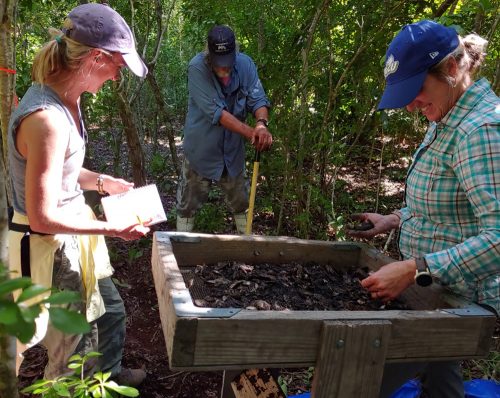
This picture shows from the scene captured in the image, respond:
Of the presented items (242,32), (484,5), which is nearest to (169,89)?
(242,32)

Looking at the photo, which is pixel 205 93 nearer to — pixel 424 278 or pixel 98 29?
pixel 98 29

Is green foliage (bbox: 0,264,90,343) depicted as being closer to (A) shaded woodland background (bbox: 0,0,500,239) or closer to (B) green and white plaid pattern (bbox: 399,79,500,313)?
(B) green and white plaid pattern (bbox: 399,79,500,313)

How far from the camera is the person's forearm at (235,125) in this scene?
384 cm

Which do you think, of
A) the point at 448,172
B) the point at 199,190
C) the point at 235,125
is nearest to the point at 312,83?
the point at 235,125

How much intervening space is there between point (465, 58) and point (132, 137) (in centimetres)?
337

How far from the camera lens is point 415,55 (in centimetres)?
173

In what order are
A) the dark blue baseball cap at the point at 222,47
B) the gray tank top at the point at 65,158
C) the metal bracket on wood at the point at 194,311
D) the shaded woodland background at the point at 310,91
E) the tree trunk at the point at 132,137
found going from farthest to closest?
the tree trunk at the point at 132,137, the shaded woodland background at the point at 310,91, the dark blue baseball cap at the point at 222,47, the gray tank top at the point at 65,158, the metal bracket on wood at the point at 194,311

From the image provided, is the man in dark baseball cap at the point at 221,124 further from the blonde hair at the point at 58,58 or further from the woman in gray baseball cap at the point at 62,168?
the blonde hair at the point at 58,58

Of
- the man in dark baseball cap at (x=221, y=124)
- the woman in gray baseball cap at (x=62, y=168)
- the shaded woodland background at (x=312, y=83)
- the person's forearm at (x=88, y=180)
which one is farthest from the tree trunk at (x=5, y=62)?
the man in dark baseball cap at (x=221, y=124)

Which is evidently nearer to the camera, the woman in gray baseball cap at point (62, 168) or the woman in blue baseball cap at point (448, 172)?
the woman in blue baseball cap at point (448, 172)

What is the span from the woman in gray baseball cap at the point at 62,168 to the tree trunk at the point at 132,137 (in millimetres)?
2134

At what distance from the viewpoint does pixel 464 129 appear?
1683mm

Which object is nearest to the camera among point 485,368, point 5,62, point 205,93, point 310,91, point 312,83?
point 5,62

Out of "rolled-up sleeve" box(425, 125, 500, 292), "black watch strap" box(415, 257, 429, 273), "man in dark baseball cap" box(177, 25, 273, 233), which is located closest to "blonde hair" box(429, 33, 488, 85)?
"rolled-up sleeve" box(425, 125, 500, 292)
